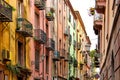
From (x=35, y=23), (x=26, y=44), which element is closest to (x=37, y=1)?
(x=35, y=23)

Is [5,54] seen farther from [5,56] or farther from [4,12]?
[4,12]

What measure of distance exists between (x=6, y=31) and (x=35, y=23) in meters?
10.3

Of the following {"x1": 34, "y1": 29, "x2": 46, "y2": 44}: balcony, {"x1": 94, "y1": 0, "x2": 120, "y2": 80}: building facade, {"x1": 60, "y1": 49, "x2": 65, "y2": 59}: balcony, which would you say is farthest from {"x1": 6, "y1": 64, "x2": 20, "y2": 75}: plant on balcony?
→ {"x1": 60, "y1": 49, "x2": 65, "y2": 59}: balcony

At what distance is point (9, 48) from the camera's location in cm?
2695

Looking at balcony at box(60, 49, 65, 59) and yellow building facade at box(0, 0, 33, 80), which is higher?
yellow building facade at box(0, 0, 33, 80)

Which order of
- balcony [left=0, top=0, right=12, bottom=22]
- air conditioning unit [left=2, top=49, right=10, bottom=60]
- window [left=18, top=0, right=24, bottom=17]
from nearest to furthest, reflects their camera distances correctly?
balcony [left=0, top=0, right=12, bottom=22] < air conditioning unit [left=2, top=49, right=10, bottom=60] < window [left=18, top=0, right=24, bottom=17]

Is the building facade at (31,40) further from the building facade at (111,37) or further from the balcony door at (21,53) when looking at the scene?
the building facade at (111,37)

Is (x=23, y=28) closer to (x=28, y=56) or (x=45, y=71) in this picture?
(x=28, y=56)

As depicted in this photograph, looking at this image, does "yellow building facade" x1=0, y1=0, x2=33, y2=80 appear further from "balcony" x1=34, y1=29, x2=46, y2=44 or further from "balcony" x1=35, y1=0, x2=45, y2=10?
"balcony" x1=35, y1=0, x2=45, y2=10

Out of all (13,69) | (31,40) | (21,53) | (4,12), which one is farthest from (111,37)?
(31,40)

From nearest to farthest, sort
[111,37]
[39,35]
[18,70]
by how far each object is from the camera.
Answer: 1. [111,37]
2. [18,70]
3. [39,35]

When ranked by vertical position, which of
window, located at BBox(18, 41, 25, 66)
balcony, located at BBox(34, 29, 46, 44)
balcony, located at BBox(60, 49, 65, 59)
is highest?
balcony, located at BBox(34, 29, 46, 44)

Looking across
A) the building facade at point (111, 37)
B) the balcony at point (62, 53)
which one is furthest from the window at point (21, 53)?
the balcony at point (62, 53)

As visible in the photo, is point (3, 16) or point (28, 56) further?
point (28, 56)
